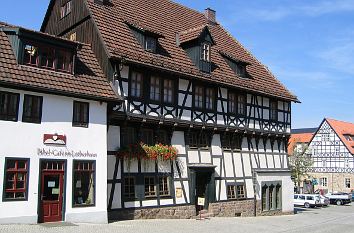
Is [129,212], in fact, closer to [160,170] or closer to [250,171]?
[160,170]

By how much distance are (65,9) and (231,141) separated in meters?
12.6

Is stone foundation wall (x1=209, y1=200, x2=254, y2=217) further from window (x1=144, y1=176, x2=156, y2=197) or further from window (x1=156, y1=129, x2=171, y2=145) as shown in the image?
window (x1=156, y1=129, x2=171, y2=145)

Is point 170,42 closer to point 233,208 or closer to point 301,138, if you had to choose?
point 233,208

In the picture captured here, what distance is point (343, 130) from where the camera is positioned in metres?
61.7

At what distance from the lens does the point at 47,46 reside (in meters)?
18.2

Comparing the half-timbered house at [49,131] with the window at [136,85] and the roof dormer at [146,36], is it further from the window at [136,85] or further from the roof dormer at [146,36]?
the roof dormer at [146,36]

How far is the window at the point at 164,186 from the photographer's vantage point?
877 inches

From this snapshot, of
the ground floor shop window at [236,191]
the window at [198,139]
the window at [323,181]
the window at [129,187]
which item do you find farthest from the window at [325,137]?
the window at [129,187]

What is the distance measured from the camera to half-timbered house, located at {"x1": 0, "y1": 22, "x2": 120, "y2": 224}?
16469 millimetres

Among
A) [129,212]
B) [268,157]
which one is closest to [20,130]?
[129,212]

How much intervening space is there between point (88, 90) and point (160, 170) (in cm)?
600

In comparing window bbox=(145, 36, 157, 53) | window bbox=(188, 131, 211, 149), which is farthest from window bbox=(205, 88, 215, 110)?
window bbox=(145, 36, 157, 53)

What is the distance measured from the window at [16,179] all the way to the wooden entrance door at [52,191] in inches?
30.6

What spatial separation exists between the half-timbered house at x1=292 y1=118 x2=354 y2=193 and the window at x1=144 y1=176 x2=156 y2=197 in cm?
4308
